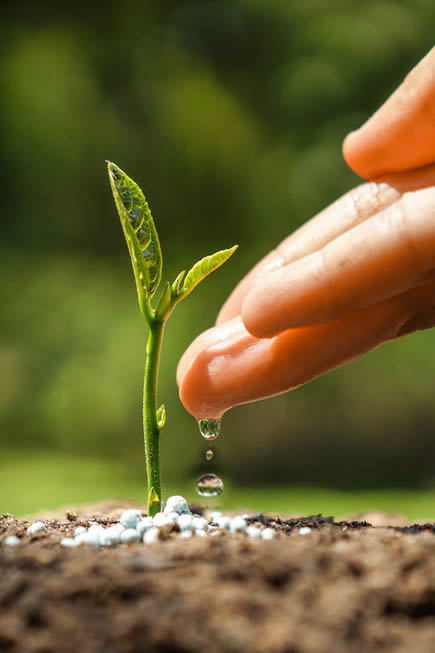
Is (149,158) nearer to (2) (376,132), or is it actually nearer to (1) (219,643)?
(2) (376,132)

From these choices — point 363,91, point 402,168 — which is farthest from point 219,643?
point 363,91

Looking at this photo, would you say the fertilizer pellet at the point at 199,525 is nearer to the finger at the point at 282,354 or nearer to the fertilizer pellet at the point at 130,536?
the fertilizer pellet at the point at 130,536

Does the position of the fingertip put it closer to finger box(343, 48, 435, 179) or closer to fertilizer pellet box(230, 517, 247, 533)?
fertilizer pellet box(230, 517, 247, 533)

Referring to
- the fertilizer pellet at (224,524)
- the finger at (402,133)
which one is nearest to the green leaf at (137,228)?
the fertilizer pellet at (224,524)

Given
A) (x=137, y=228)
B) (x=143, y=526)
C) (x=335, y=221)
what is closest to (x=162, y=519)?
(x=143, y=526)

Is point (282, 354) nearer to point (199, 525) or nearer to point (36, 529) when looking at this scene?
point (199, 525)

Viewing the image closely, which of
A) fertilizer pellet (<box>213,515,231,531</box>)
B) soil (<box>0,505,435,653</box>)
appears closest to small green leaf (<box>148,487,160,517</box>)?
fertilizer pellet (<box>213,515,231,531</box>)
